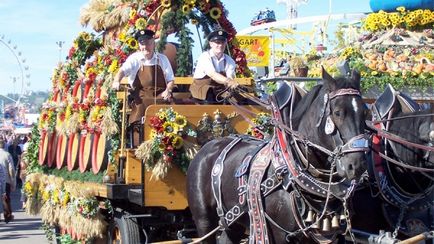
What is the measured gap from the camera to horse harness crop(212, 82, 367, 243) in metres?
5.15

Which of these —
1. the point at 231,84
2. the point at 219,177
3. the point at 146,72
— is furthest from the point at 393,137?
the point at 146,72

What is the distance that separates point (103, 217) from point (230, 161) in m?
2.85

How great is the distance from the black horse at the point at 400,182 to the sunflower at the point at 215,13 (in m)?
3.47

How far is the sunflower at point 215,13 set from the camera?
916cm

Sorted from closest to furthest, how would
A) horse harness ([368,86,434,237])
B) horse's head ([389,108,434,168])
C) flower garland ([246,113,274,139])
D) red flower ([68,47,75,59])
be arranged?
horse harness ([368,86,434,237])
horse's head ([389,108,434,168])
flower garland ([246,113,274,139])
red flower ([68,47,75,59])

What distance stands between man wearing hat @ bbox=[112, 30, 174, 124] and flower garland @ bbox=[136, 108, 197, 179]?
1.92 ft

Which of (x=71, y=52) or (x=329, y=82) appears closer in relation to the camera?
(x=329, y=82)

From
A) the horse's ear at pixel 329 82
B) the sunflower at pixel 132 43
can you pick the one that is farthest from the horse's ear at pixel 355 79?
the sunflower at pixel 132 43

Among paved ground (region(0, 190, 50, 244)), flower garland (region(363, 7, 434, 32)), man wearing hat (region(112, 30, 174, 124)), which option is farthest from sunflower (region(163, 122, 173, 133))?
flower garland (region(363, 7, 434, 32))

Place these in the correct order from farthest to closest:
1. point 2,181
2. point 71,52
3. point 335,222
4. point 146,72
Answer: point 2,181 < point 71,52 < point 146,72 < point 335,222

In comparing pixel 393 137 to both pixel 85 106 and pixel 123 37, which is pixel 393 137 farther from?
pixel 85 106

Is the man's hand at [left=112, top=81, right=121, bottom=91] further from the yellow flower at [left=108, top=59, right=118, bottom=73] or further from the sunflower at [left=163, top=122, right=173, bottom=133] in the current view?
the sunflower at [left=163, top=122, right=173, bottom=133]

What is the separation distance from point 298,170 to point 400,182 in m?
1.29

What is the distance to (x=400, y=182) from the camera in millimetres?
6188
